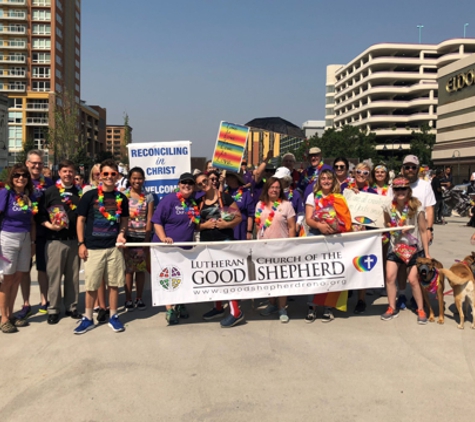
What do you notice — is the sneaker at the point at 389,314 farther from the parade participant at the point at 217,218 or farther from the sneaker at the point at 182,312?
the sneaker at the point at 182,312

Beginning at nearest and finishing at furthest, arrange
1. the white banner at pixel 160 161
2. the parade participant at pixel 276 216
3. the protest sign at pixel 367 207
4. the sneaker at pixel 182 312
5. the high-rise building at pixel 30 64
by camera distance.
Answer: the parade participant at pixel 276 216
the sneaker at pixel 182 312
the protest sign at pixel 367 207
the white banner at pixel 160 161
the high-rise building at pixel 30 64

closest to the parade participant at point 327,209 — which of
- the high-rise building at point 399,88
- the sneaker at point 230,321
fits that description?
the sneaker at point 230,321

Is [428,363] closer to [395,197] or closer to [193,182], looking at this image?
[395,197]

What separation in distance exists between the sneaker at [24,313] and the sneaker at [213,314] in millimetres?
2235

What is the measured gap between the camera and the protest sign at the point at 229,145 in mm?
6668

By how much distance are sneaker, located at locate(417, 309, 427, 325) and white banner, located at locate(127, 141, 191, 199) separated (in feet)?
12.9

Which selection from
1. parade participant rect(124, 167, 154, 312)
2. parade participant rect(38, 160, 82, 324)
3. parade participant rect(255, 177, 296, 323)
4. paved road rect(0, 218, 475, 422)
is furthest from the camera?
parade participant rect(124, 167, 154, 312)

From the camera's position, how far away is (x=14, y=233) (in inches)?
192

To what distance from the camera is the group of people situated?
4.89m

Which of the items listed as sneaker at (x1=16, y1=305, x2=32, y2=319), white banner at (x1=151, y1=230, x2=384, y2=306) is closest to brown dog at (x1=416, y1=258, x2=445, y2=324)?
white banner at (x1=151, y1=230, x2=384, y2=306)

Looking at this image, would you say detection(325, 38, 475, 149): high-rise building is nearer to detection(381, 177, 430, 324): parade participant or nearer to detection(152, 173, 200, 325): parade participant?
detection(381, 177, 430, 324): parade participant

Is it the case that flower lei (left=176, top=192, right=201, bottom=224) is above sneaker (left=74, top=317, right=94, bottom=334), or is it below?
above

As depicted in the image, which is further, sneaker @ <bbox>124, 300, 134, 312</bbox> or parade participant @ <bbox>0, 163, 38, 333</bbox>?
sneaker @ <bbox>124, 300, 134, 312</bbox>

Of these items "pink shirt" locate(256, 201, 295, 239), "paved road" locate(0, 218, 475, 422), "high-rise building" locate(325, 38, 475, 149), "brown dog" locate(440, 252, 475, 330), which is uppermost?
"high-rise building" locate(325, 38, 475, 149)
